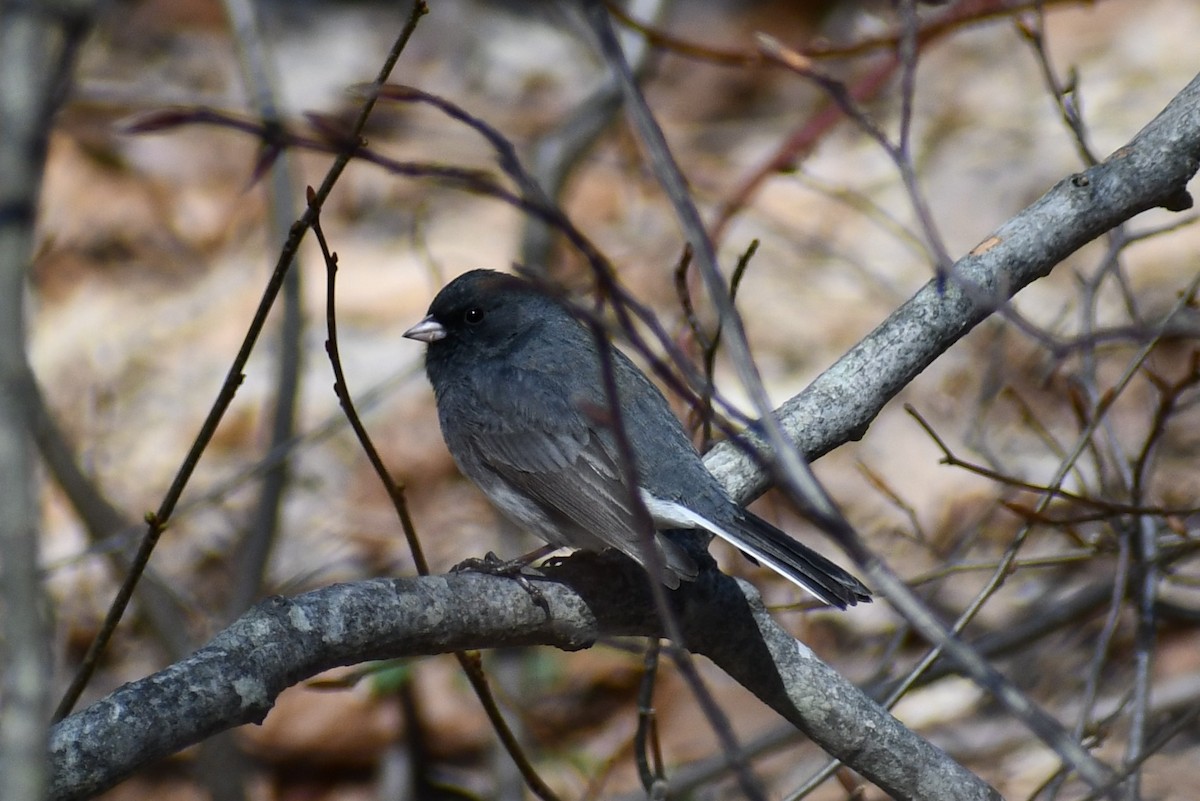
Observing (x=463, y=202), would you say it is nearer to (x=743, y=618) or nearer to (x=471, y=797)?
(x=471, y=797)

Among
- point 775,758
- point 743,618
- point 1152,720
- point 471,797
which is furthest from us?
point 471,797

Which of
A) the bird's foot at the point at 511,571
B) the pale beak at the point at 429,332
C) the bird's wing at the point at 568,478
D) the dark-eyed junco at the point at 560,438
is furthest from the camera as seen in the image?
the pale beak at the point at 429,332

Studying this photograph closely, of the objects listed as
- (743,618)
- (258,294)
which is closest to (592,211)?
(258,294)

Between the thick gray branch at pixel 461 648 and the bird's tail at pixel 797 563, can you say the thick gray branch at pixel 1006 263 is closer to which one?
the bird's tail at pixel 797 563

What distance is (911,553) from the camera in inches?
187

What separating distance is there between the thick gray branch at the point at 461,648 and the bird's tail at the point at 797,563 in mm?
95

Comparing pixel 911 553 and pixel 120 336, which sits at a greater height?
pixel 120 336

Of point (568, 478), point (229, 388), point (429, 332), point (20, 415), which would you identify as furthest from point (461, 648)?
point (429, 332)

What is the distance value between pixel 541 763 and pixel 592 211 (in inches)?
118

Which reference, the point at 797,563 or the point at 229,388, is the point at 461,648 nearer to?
the point at 229,388

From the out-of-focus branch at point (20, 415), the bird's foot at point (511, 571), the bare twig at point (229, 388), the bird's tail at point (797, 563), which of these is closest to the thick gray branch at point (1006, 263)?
the bird's tail at point (797, 563)

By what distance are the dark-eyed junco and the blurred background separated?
43 cm

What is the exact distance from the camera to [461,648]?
6.53 ft

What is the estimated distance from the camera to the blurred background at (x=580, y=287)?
13.3 feet
